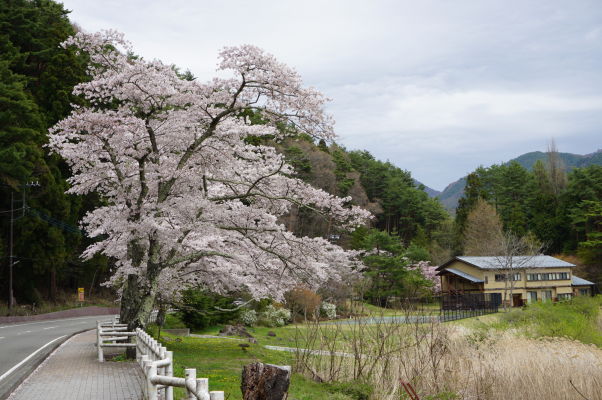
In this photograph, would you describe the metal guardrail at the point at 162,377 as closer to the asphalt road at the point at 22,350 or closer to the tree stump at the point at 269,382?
the tree stump at the point at 269,382

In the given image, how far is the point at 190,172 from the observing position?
15.4 m

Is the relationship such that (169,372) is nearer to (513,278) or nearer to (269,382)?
(269,382)

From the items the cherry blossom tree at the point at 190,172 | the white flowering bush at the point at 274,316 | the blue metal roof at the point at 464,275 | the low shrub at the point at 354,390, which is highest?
the cherry blossom tree at the point at 190,172

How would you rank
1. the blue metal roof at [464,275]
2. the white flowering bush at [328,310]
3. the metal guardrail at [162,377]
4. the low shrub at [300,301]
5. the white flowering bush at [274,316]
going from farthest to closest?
the blue metal roof at [464,275], the white flowering bush at [328,310], the low shrub at [300,301], the white flowering bush at [274,316], the metal guardrail at [162,377]

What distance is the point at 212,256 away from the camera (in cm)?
1762

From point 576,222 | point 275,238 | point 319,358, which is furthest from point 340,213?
point 576,222

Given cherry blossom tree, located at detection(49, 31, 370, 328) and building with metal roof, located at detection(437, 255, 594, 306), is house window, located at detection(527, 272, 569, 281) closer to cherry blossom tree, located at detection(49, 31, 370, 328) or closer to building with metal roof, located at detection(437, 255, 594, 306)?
building with metal roof, located at detection(437, 255, 594, 306)

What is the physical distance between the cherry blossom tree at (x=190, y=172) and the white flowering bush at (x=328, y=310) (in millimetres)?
15984

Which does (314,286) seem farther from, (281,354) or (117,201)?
(117,201)

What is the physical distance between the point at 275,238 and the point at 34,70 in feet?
116

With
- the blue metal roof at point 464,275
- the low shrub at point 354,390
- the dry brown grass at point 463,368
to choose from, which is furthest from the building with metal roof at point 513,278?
the low shrub at point 354,390

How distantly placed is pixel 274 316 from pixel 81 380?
64.5ft

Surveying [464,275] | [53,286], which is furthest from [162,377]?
[464,275]

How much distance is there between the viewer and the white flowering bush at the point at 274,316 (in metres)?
30.5
